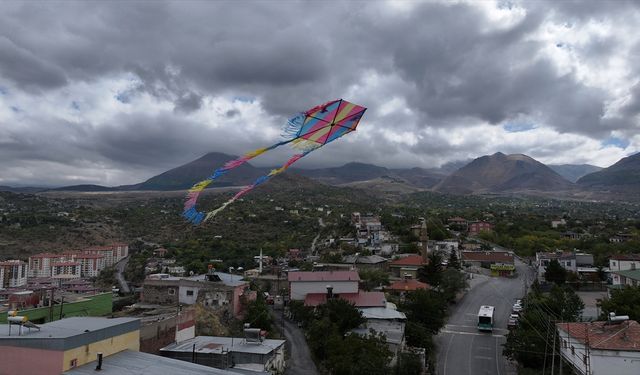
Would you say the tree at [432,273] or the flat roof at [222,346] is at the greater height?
the tree at [432,273]

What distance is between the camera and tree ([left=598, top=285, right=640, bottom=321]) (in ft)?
94.1

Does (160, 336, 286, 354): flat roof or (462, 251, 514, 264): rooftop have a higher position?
(462, 251, 514, 264): rooftop

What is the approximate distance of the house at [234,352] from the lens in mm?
22297

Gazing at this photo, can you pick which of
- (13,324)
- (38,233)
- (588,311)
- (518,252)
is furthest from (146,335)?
(38,233)

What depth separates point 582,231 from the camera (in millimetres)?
94750

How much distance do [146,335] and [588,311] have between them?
3283cm

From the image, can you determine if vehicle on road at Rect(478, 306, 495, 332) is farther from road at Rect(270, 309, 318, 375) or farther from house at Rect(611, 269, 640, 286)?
house at Rect(611, 269, 640, 286)

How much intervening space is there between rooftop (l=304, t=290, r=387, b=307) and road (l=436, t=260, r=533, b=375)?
5.12 metres

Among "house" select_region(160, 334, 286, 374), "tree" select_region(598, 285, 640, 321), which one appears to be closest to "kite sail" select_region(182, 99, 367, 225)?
"house" select_region(160, 334, 286, 374)

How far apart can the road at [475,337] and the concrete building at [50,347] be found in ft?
61.3

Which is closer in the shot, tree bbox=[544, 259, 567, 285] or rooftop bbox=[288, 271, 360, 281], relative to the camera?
rooftop bbox=[288, 271, 360, 281]

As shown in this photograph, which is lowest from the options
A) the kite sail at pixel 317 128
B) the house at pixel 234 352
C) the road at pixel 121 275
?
the road at pixel 121 275

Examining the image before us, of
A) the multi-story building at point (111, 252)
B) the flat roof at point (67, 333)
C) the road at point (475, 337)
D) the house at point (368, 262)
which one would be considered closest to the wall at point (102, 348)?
the flat roof at point (67, 333)

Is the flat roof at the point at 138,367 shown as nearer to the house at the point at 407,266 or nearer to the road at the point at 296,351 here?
the road at the point at 296,351
